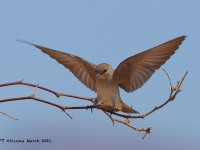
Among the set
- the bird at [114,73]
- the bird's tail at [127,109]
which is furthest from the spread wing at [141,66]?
the bird's tail at [127,109]

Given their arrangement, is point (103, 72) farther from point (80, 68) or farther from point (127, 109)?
point (127, 109)

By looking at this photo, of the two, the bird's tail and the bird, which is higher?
the bird

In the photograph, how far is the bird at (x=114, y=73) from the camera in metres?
2.15

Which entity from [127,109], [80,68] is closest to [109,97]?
[127,109]

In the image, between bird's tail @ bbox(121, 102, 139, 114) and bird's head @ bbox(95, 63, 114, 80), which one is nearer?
bird's tail @ bbox(121, 102, 139, 114)

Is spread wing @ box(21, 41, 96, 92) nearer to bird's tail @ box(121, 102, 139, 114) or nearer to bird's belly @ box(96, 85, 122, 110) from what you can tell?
A: bird's belly @ box(96, 85, 122, 110)

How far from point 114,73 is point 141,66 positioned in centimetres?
16

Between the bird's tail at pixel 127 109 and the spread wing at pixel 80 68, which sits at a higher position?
the spread wing at pixel 80 68

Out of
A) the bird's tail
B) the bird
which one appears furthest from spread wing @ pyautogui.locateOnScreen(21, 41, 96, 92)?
the bird's tail

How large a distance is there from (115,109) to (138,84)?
22 cm

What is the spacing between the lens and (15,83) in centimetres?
156

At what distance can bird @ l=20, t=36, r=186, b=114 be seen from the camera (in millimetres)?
2150

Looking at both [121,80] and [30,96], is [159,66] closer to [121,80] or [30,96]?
[121,80]

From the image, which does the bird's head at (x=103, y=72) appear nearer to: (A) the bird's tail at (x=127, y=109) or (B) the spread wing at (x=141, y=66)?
(B) the spread wing at (x=141, y=66)
